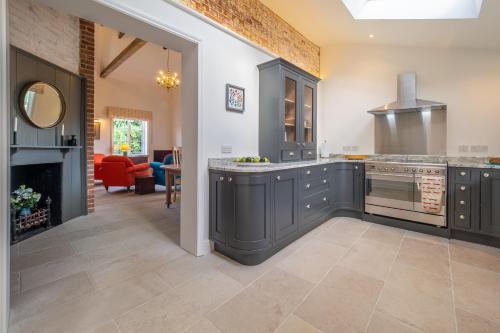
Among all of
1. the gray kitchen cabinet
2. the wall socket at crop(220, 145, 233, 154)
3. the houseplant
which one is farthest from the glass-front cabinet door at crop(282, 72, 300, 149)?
the houseplant

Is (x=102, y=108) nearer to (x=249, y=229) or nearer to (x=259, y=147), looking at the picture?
(x=259, y=147)

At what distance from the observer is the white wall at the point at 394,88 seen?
3.11 meters

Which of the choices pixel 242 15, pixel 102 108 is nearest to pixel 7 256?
pixel 242 15

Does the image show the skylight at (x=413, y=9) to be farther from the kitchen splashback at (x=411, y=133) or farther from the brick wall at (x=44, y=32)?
the brick wall at (x=44, y=32)

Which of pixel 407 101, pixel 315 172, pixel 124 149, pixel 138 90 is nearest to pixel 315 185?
pixel 315 172

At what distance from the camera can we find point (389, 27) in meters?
3.24

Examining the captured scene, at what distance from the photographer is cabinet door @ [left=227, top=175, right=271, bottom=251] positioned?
2.11 m

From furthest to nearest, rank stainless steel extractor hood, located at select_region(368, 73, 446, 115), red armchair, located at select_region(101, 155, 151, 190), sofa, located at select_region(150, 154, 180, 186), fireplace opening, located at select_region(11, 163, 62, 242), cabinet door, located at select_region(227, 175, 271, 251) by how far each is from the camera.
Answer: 1. sofa, located at select_region(150, 154, 180, 186)
2. red armchair, located at select_region(101, 155, 151, 190)
3. stainless steel extractor hood, located at select_region(368, 73, 446, 115)
4. fireplace opening, located at select_region(11, 163, 62, 242)
5. cabinet door, located at select_region(227, 175, 271, 251)

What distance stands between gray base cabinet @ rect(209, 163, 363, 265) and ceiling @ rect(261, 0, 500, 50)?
2.22 meters

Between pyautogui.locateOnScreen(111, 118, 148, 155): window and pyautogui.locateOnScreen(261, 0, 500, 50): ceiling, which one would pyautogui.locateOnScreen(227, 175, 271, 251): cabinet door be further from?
pyautogui.locateOnScreen(111, 118, 148, 155): window

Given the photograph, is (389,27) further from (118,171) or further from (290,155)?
(118,171)

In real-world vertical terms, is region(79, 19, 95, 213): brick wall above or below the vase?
above

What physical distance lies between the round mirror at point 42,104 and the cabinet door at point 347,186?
13.3 ft

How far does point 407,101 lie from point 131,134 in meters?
8.50
